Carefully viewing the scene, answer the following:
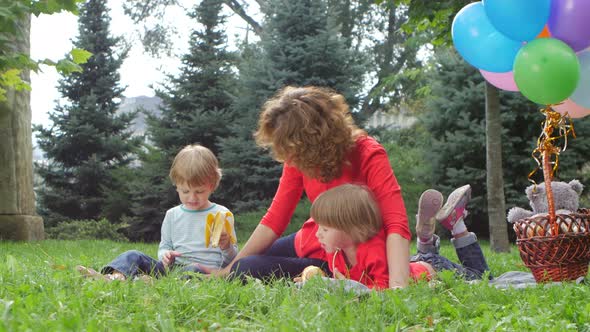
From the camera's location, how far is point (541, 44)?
12.5 ft

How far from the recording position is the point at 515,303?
2.64m

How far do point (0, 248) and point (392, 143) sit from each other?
8762mm

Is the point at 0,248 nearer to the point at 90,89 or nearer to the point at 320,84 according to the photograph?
the point at 320,84

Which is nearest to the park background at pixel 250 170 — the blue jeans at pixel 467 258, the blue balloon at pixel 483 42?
the blue jeans at pixel 467 258

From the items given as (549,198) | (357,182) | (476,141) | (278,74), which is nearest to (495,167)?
(476,141)

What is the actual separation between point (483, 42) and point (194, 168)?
1979mm

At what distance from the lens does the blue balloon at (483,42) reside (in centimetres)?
418

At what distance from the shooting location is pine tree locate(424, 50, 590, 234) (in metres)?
10.0

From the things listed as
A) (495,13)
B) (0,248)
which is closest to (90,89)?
(0,248)

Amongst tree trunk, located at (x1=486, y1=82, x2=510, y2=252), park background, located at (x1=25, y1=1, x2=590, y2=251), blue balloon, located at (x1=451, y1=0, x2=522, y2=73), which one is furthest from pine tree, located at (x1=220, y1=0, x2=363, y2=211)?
blue balloon, located at (x1=451, y1=0, x2=522, y2=73)

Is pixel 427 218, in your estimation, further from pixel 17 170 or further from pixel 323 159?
pixel 17 170

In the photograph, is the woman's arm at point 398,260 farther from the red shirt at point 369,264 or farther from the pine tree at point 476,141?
the pine tree at point 476,141

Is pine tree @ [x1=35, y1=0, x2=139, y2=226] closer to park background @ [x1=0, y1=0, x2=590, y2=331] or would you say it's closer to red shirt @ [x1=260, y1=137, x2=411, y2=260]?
park background @ [x1=0, y1=0, x2=590, y2=331]

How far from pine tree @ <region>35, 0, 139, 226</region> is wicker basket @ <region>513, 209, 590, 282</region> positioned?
10.8 meters
